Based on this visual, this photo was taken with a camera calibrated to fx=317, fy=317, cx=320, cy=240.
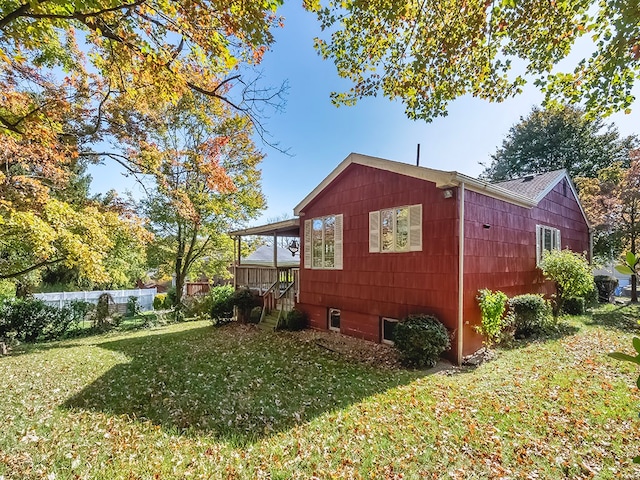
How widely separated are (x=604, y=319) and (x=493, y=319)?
21.1ft

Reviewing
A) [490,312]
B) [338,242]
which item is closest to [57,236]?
[338,242]

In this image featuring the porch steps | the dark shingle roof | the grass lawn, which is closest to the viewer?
the grass lawn

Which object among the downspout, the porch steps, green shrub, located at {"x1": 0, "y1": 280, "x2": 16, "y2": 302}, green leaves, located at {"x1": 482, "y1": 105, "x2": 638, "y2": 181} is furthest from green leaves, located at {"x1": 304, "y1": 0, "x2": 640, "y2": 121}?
green leaves, located at {"x1": 482, "y1": 105, "x2": 638, "y2": 181}

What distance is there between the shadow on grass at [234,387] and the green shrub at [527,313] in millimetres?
4130

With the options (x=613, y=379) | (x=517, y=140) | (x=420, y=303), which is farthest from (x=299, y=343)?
(x=517, y=140)

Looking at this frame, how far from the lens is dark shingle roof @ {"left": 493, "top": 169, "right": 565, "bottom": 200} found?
11117 millimetres

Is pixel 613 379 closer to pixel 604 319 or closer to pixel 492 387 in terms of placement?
pixel 492 387

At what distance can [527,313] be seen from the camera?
8742 mm

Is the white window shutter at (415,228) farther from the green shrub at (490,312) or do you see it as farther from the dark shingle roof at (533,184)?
the dark shingle roof at (533,184)

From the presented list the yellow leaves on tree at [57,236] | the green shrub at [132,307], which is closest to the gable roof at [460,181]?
the yellow leaves on tree at [57,236]

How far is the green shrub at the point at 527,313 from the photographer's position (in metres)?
8.73

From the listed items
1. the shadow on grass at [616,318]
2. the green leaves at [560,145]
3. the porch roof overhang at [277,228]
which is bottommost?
the shadow on grass at [616,318]

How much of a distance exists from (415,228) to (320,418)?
5237 millimetres

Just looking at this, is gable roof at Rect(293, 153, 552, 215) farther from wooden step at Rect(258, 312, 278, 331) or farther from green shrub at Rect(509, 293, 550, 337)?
wooden step at Rect(258, 312, 278, 331)
